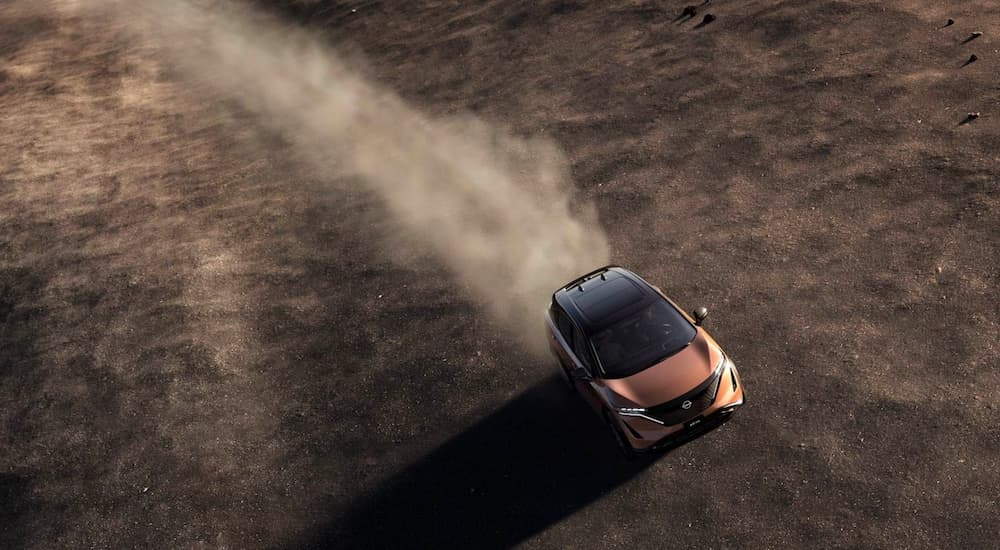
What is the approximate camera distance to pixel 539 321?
1287 centimetres

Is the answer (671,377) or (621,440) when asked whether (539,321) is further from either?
(671,377)

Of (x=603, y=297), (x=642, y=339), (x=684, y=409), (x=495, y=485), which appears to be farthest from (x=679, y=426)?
(x=495, y=485)

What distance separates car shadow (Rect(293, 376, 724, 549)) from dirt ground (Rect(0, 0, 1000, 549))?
0.04m

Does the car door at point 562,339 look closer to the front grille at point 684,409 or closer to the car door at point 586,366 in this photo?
the car door at point 586,366

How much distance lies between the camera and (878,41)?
17391 mm

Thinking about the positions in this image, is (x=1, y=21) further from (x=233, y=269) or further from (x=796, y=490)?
(x=796, y=490)

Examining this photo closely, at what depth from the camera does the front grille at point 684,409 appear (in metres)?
9.16

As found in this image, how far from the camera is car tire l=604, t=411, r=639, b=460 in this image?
9.54 meters

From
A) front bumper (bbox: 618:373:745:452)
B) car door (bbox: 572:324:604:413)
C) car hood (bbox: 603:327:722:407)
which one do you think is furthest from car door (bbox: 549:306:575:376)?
front bumper (bbox: 618:373:745:452)

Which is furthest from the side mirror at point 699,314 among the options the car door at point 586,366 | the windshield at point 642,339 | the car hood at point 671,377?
the car door at point 586,366

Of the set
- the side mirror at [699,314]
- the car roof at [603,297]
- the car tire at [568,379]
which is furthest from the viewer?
the car tire at [568,379]

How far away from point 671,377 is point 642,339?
788 mm

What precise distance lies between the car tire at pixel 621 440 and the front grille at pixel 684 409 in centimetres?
61

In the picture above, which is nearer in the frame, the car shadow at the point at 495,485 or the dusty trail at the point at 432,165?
the car shadow at the point at 495,485
